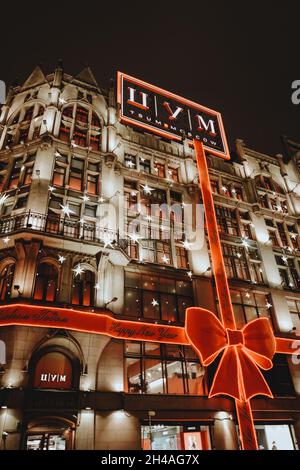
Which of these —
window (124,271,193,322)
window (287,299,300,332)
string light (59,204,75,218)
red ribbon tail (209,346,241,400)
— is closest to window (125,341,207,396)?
window (124,271,193,322)

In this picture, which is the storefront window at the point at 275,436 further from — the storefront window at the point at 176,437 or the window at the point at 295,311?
the window at the point at 295,311

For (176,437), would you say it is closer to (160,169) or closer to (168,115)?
(160,169)

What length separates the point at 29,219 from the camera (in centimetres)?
1869

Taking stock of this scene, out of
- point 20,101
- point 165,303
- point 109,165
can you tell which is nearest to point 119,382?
point 165,303

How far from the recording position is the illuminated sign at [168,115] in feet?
72.5

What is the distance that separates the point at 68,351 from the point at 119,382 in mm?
2959

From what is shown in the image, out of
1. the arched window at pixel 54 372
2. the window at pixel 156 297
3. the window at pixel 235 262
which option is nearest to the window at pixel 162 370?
the window at pixel 156 297

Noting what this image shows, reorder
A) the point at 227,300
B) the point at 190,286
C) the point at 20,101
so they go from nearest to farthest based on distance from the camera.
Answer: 1. the point at 227,300
2. the point at 190,286
3. the point at 20,101

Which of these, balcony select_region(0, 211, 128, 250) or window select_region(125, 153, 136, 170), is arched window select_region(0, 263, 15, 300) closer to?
balcony select_region(0, 211, 128, 250)

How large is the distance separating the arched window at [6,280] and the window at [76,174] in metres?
6.64

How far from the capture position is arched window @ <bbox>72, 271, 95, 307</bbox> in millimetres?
18016

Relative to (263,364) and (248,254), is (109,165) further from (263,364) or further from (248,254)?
(263,364)

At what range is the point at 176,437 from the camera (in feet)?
56.0

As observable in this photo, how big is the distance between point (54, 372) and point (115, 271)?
20.6ft
